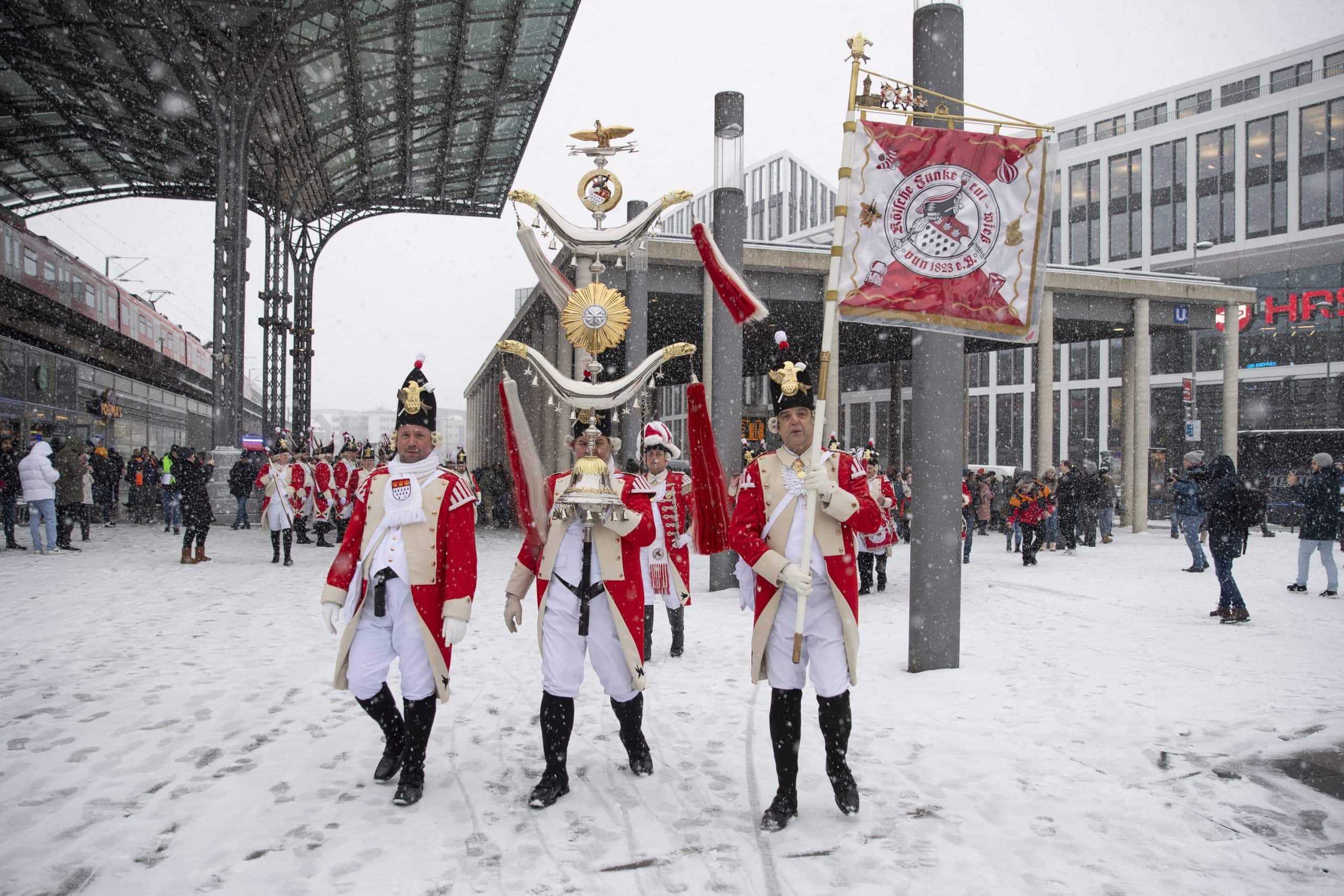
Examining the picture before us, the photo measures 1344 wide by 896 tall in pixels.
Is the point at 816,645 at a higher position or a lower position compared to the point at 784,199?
lower

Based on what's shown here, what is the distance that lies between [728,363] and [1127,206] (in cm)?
4689

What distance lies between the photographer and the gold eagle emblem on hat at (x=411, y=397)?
446 cm

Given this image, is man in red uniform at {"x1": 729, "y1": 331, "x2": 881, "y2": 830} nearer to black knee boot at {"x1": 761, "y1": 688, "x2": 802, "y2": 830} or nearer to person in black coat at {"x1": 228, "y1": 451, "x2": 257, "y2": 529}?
black knee boot at {"x1": 761, "y1": 688, "x2": 802, "y2": 830}

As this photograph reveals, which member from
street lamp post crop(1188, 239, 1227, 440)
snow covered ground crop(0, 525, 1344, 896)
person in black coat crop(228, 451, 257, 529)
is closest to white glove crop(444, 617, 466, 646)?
snow covered ground crop(0, 525, 1344, 896)

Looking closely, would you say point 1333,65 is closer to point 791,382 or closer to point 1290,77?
point 1290,77

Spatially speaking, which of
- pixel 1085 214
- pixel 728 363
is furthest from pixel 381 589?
pixel 1085 214

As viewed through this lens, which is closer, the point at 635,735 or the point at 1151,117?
the point at 635,735

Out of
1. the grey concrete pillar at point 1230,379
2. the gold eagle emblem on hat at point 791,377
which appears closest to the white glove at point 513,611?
the gold eagle emblem on hat at point 791,377

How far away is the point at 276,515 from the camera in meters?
13.8

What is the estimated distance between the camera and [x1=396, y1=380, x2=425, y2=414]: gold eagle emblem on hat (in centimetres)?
446

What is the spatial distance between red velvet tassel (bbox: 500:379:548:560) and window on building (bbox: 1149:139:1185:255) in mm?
51253

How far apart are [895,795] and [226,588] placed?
9.92 meters

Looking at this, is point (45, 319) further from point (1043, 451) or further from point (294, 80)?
point (1043, 451)

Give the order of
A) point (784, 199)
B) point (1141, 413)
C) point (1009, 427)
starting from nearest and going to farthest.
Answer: point (1141, 413) → point (1009, 427) → point (784, 199)
